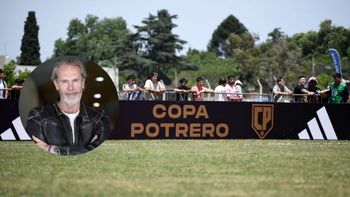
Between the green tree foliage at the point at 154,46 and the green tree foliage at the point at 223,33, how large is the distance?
60476 millimetres

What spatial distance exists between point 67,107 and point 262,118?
33.2 ft

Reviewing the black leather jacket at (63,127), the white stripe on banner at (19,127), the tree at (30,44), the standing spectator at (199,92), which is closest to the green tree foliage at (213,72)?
the tree at (30,44)

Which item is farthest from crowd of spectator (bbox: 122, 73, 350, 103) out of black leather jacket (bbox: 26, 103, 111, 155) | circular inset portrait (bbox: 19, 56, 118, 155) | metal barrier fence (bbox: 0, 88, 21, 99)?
black leather jacket (bbox: 26, 103, 111, 155)

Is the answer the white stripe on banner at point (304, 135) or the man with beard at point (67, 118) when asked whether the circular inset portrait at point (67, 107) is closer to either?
the man with beard at point (67, 118)

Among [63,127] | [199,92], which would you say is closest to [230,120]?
[199,92]

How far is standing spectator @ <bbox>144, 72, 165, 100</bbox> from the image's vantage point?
22906 millimetres

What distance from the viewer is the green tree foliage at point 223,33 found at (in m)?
164

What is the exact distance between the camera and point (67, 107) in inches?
577

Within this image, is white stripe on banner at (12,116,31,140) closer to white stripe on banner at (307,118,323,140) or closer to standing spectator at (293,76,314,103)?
white stripe on banner at (307,118,323,140)

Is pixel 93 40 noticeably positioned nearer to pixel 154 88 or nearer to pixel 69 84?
pixel 154 88

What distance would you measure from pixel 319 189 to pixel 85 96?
19.9 feet

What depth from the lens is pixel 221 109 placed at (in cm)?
2292

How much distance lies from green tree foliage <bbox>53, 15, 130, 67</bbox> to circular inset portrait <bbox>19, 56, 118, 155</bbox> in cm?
10944

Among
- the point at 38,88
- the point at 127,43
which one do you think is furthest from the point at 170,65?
the point at 38,88
